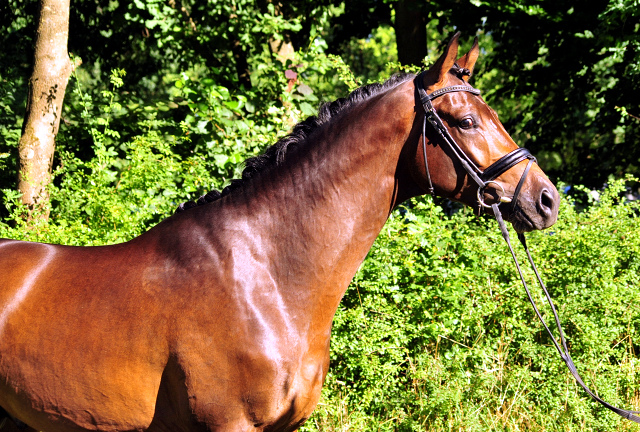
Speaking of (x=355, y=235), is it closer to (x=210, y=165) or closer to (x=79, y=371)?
(x=79, y=371)

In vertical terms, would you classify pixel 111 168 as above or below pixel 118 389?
below

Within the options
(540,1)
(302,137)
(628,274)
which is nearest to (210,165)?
(302,137)

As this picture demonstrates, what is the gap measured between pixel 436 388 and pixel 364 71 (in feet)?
56.1

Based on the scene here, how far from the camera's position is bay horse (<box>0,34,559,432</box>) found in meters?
2.18

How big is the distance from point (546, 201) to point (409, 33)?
5.89 m

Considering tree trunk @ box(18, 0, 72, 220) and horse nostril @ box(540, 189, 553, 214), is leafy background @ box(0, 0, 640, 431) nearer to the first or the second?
tree trunk @ box(18, 0, 72, 220)

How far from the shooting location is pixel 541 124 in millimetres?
8336

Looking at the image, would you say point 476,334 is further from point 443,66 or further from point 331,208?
point 443,66

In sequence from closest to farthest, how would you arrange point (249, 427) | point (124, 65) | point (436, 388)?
point (249, 427) → point (436, 388) → point (124, 65)

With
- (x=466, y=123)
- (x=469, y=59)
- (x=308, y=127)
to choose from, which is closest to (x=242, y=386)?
(x=308, y=127)

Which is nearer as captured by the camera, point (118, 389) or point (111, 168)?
point (118, 389)

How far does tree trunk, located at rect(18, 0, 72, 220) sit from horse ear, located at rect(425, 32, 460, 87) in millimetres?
4244

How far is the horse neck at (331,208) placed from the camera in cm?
228

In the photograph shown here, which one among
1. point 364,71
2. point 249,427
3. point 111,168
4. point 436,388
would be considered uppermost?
point 249,427
